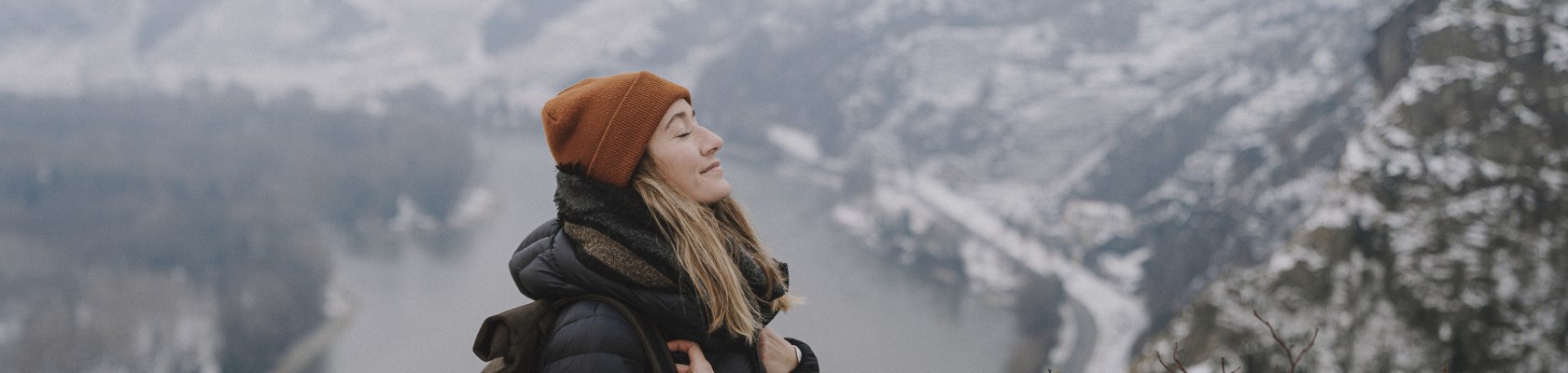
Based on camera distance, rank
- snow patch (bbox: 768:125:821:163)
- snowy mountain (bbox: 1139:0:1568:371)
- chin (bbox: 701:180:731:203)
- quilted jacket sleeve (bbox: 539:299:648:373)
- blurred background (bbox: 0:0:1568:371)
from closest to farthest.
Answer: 1. quilted jacket sleeve (bbox: 539:299:648:373)
2. chin (bbox: 701:180:731:203)
3. snowy mountain (bbox: 1139:0:1568:371)
4. blurred background (bbox: 0:0:1568:371)
5. snow patch (bbox: 768:125:821:163)

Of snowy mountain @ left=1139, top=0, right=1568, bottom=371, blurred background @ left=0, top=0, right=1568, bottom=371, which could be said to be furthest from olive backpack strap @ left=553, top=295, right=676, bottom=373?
blurred background @ left=0, top=0, right=1568, bottom=371

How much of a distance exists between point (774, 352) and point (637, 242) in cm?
43

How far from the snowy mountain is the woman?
72.2ft

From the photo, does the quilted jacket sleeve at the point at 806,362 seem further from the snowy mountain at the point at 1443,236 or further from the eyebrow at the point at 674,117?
the snowy mountain at the point at 1443,236

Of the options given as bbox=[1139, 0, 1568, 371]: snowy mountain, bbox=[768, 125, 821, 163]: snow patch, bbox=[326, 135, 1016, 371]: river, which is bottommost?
bbox=[1139, 0, 1568, 371]: snowy mountain

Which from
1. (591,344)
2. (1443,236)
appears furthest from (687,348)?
(1443,236)

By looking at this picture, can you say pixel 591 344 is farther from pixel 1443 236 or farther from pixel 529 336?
pixel 1443 236

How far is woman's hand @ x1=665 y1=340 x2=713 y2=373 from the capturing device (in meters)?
1.87

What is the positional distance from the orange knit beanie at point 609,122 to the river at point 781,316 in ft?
101

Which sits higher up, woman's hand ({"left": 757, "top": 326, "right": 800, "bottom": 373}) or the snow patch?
the snow patch

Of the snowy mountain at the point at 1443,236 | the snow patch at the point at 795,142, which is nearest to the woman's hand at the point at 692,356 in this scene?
the snowy mountain at the point at 1443,236

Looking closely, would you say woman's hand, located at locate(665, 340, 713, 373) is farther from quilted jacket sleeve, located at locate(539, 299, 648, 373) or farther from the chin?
Result: the chin

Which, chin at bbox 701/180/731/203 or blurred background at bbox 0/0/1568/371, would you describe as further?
blurred background at bbox 0/0/1568/371

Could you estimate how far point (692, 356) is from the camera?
1889 mm
